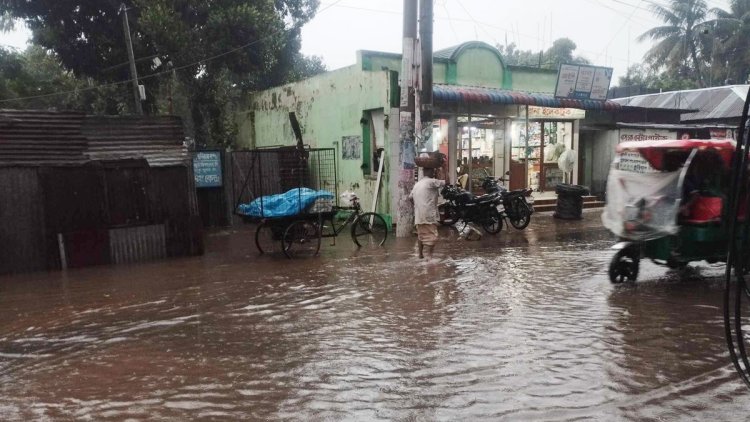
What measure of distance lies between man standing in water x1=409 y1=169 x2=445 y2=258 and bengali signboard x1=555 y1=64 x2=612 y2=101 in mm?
8614

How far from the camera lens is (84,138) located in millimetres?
10375

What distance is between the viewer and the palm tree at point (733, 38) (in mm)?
34469

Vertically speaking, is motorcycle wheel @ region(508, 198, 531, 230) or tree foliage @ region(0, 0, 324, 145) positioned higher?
tree foliage @ region(0, 0, 324, 145)

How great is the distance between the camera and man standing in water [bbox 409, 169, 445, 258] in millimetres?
9883

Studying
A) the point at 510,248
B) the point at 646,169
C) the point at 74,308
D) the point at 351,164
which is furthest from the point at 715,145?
the point at 351,164

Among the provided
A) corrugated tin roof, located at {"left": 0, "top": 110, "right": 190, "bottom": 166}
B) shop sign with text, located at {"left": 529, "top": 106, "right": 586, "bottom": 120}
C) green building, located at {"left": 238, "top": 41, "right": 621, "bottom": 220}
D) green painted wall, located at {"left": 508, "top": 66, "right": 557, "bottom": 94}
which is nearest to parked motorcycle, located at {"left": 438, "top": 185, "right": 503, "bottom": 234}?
green building, located at {"left": 238, "top": 41, "right": 621, "bottom": 220}

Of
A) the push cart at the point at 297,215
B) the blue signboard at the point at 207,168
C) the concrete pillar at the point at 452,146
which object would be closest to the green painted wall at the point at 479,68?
the concrete pillar at the point at 452,146

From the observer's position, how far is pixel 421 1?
40.8ft

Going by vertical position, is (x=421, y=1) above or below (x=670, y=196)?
above

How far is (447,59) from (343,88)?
132 inches

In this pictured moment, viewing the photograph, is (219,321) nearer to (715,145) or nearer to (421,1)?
(715,145)

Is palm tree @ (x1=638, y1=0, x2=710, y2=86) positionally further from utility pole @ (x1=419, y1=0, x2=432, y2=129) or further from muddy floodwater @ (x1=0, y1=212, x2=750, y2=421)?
muddy floodwater @ (x1=0, y1=212, x2=750, y2=421)

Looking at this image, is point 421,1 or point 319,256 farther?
point 421,1

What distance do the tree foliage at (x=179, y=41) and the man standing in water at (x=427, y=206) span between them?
1329 centimetres
